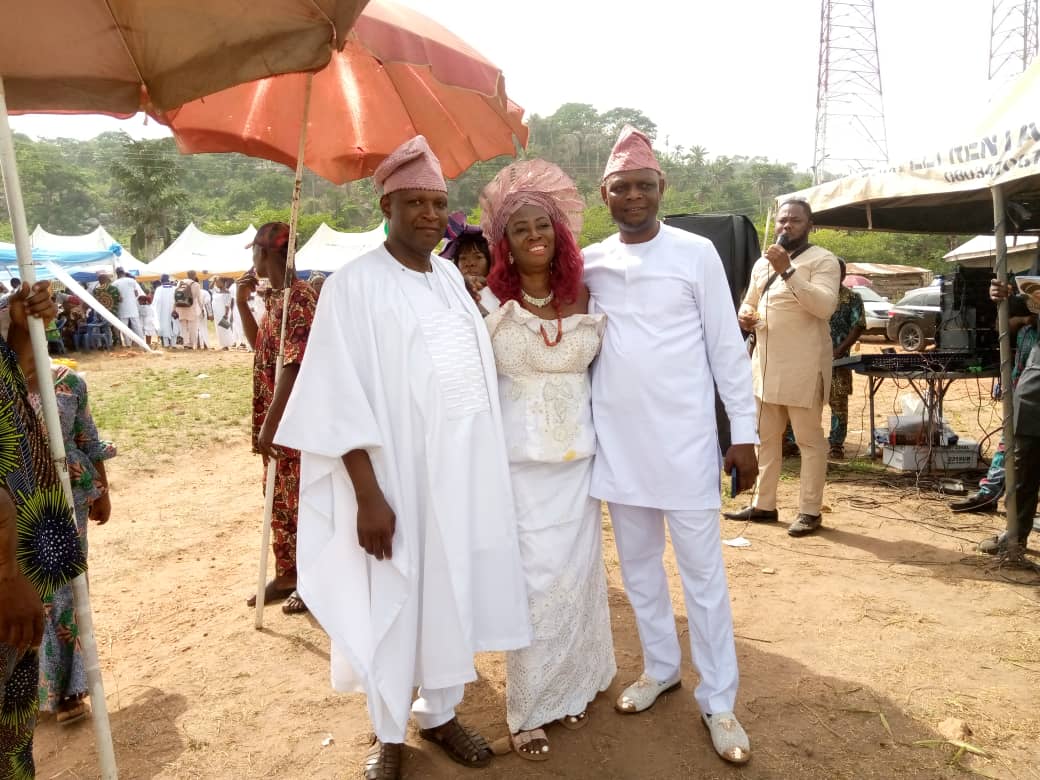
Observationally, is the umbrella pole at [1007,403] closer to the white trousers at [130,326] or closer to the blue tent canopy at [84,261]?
the white trousers at [130,326]

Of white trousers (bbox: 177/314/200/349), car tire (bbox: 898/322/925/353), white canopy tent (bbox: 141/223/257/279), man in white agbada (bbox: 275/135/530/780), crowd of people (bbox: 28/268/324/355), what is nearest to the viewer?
man in white agbada (bbox: 275/135/530/780)

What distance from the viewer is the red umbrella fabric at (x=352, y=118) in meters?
3.92

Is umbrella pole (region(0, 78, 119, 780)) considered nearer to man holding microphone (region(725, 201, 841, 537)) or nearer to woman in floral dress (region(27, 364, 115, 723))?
woman in floral dress (region(27, 364, 115, 723))

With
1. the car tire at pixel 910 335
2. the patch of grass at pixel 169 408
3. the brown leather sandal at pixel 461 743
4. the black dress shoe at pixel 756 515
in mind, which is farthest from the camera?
the car tire at pixel 910 335

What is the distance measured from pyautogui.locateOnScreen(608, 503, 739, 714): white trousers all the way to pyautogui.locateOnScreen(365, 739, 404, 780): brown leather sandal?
3.50ft

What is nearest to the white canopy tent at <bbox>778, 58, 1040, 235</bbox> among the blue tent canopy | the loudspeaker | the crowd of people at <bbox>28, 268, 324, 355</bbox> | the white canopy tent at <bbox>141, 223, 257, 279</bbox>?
the loudspeaker

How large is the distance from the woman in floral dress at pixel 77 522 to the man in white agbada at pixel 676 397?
81.3 inches

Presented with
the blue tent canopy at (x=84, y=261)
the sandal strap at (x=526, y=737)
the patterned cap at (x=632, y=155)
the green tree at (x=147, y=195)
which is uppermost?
the green tree at (x=147, y=195)

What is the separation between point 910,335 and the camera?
53.5 feet

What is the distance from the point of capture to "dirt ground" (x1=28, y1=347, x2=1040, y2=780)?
8.97 feet

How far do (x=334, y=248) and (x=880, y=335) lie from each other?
636 inches

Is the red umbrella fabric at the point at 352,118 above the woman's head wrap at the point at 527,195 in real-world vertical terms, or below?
above

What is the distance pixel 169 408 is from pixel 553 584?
9.15 m

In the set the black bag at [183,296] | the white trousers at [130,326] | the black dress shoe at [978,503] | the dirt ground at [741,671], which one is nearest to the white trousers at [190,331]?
the black bag at [183,296]
